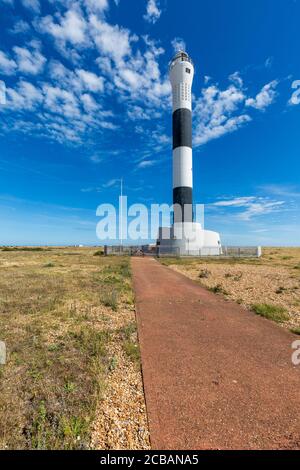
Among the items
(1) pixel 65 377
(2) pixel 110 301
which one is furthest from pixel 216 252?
(1) pixel 65 377

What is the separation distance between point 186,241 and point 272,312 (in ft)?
111

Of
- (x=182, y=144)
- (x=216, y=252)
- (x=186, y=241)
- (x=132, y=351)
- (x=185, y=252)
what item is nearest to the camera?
(x=132, y=351)

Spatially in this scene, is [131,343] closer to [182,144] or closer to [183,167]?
[183,167]

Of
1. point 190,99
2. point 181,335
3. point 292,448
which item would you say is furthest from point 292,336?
point 190,99

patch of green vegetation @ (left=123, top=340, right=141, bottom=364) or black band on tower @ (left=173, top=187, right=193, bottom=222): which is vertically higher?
black band on tower @ (left=173, top=187, right=193, bottom=222)

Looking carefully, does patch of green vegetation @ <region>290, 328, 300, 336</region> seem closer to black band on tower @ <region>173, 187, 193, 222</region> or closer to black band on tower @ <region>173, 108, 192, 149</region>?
black band on tower @ <region>173, 187, 193, 222</region>

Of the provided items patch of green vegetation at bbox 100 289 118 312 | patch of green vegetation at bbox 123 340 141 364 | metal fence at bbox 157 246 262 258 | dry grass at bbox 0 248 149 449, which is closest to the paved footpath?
patch of green vegetation at bbox 123 340 141 364

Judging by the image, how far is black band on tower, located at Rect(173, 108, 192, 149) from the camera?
42.4 meters

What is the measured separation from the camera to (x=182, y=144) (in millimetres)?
42250

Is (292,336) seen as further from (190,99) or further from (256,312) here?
(190,99)

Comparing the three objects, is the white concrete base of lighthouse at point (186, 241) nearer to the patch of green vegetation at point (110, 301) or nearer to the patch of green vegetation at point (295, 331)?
the patch of green vegetation at point (110, 301)

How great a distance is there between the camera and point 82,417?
150 inches

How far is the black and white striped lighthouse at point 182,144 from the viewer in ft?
139

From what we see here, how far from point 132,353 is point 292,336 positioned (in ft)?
15.5
